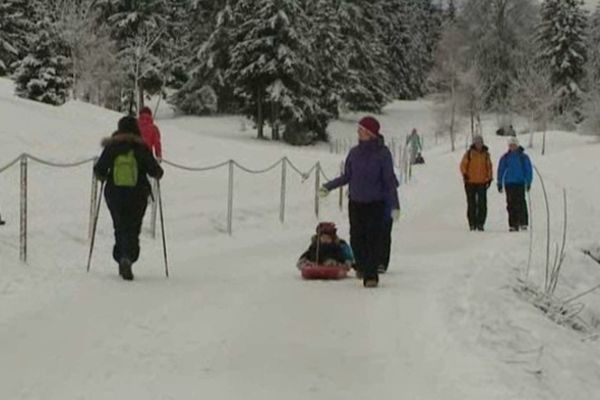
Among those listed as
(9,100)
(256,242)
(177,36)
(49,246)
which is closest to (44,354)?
(49,246)

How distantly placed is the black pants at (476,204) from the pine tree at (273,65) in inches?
1334

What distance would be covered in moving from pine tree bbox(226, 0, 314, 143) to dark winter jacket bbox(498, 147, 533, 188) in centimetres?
3389

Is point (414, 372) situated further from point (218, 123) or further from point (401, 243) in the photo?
point (218, 123)

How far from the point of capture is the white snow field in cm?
599

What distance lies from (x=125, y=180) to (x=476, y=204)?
9428 mm

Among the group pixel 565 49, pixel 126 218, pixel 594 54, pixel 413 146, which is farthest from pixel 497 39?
pixel 126 218

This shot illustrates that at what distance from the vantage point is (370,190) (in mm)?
9898

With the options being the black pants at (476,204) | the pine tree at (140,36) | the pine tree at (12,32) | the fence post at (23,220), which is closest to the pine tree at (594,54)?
the pine tree at (140,36)

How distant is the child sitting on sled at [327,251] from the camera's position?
415 inches

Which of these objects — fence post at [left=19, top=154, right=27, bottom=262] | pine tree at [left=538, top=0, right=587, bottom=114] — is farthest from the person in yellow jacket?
pine tree at [left=538, top=0, right=587, bottom=114]

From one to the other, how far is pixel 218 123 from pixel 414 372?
175ft

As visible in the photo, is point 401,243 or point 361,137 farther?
point 401,243

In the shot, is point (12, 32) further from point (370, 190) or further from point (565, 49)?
point (370, 190)

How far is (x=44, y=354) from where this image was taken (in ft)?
21.2
